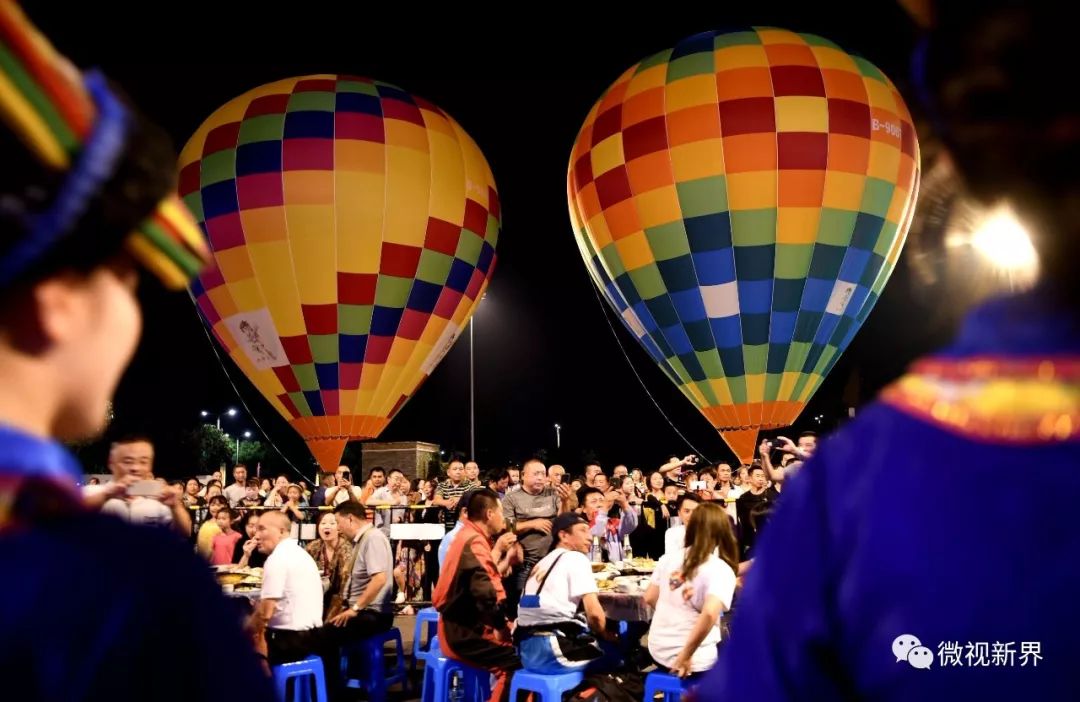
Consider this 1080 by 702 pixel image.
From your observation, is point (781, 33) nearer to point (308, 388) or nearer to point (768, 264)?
point (768, 264)

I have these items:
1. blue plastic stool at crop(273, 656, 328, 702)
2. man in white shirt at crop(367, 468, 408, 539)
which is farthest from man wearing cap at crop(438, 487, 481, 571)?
man in white shirt at crop(367, 468, 408, 539)

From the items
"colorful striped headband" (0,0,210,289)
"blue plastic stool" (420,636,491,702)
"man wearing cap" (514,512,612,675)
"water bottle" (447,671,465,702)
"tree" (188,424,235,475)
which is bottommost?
"water bottle" (447,671,465,702)

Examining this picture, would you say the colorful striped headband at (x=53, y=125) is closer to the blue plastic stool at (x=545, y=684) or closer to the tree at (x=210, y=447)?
the blue plastic stool at (x=545, y=684)

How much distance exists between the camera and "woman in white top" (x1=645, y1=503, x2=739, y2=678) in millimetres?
4707

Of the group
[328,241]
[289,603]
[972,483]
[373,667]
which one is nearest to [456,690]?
[373,667]

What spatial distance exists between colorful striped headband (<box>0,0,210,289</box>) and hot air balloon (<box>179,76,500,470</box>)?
1328 cm

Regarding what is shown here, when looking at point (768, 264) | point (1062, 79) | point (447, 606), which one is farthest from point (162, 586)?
point (768, 264)

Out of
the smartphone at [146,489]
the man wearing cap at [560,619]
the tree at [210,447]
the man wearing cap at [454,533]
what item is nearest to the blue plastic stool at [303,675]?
the man wearing cap at [454,533]

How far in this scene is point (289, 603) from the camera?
5.77 meters

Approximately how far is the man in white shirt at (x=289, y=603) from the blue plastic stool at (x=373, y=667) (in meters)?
0.72

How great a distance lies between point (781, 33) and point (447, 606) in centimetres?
1186

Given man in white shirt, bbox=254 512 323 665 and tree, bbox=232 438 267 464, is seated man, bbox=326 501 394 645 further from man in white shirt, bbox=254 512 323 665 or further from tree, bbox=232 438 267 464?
tree, bbox=232 438 267 464

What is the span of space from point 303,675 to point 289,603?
1.52 ft

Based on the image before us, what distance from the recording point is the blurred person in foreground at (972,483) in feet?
2.41
